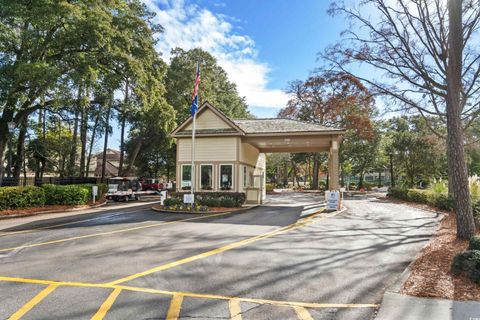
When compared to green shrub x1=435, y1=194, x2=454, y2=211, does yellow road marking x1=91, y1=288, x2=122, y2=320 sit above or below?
below

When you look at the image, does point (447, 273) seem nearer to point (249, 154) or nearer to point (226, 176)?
point (226, 176)

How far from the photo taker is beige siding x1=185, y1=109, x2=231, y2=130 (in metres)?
22.0

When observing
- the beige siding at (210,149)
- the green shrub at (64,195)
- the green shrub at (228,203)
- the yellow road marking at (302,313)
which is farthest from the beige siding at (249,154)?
the yellow road marking at (302,313)

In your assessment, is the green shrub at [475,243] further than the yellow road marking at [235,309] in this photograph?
Yes

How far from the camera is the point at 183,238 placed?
393 inches

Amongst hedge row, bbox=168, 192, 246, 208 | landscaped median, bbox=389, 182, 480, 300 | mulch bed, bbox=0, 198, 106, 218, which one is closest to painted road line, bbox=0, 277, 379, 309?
landscaped median, bbox=389, 182, 480, 300

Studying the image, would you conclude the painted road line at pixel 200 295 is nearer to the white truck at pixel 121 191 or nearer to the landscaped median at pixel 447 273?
the landscaped median at pixel 447 273

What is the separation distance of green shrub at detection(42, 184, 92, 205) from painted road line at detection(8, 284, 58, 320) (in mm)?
15564

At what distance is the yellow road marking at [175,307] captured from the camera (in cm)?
436

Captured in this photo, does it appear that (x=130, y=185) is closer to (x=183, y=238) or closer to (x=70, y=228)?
(x=70, y=228)

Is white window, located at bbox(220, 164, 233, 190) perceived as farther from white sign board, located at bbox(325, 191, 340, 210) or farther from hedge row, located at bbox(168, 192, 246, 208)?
white sign board, located at bbox(325, 191, 340, 210)

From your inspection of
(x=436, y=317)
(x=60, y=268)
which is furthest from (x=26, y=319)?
(x=436, y=317)

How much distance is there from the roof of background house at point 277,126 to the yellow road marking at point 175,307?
666 inches

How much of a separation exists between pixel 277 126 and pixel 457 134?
48.1 ft
